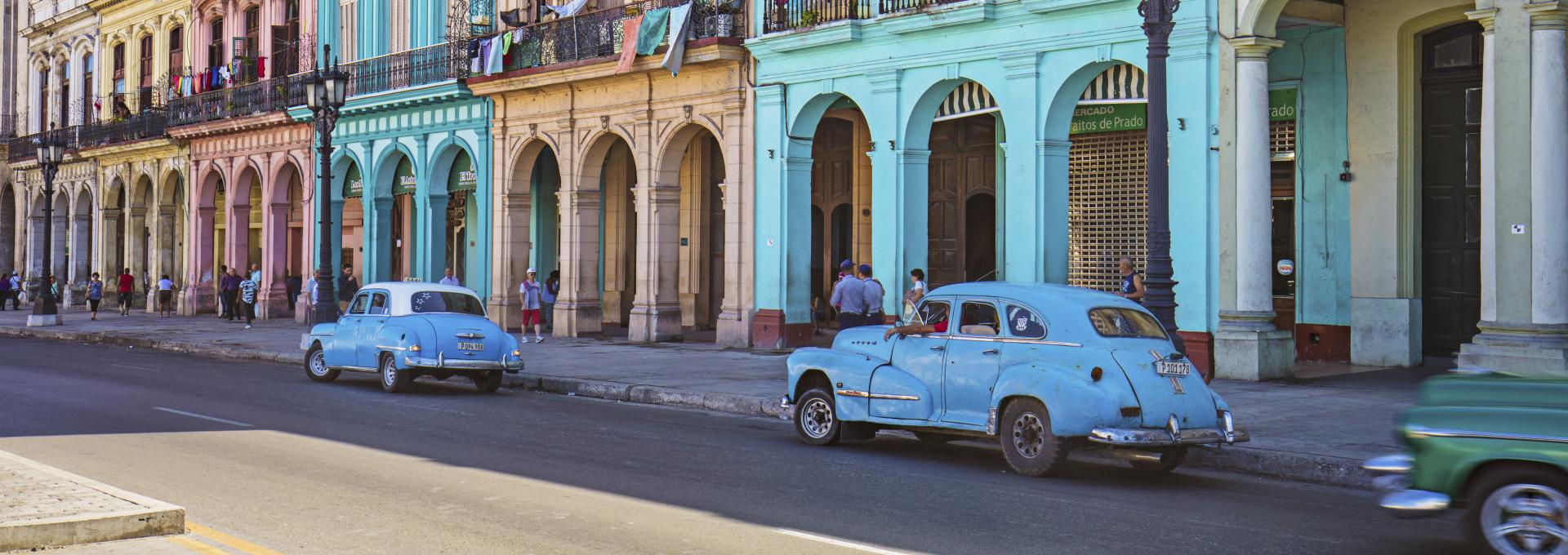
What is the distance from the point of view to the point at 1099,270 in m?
21.6

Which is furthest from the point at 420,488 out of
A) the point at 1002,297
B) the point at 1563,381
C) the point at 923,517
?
the point at 1563,381

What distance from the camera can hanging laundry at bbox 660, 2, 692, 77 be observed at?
25109 millimetres

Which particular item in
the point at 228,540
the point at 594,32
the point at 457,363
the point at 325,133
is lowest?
the point at 228,540

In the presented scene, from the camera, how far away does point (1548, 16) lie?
600 inches

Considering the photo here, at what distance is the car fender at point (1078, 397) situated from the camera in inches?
404

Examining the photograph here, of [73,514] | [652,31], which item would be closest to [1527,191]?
[73,514]

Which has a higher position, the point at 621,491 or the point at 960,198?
the point at 960,198

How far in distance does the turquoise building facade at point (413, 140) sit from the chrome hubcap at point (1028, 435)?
22.2 metres

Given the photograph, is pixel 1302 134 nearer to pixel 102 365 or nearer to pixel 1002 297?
pixel 1002 297

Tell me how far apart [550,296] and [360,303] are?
35.2 feet

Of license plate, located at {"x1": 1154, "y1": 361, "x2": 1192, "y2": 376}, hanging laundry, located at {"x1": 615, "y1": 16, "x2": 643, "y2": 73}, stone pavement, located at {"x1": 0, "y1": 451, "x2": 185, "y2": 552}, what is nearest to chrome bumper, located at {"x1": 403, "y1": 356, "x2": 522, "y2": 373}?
stone pavement, located at {"x1": 0, "y1": 451, "x2": 185, "y2": 552}

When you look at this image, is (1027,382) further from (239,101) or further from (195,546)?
(239,101)

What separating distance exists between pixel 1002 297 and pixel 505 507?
4488mm

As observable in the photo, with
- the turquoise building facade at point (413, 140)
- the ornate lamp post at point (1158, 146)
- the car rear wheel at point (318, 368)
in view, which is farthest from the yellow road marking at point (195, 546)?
the turquoise building facade at point (413, 140)
